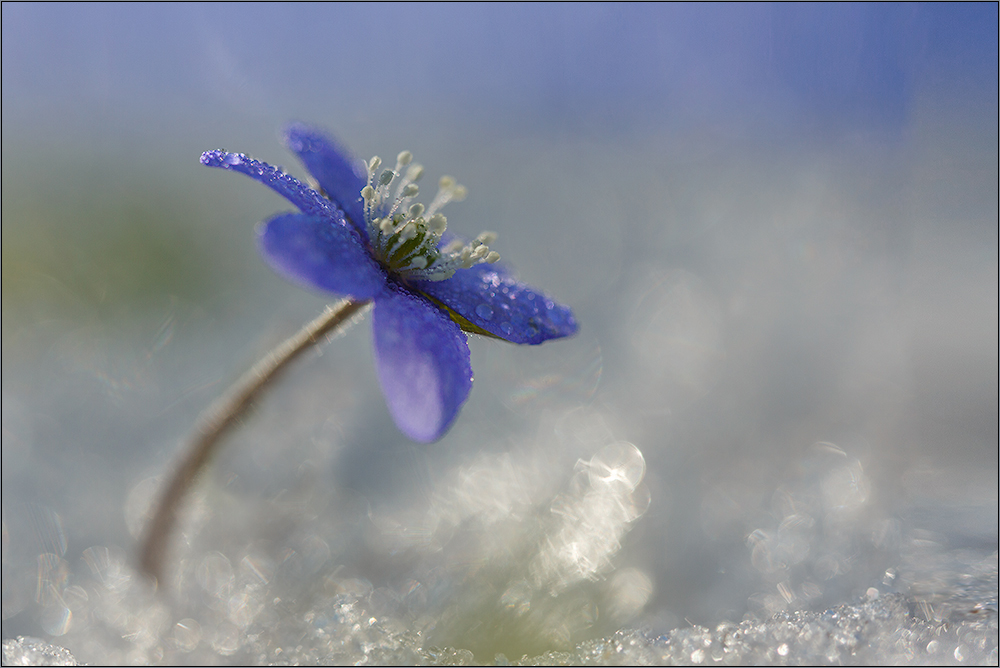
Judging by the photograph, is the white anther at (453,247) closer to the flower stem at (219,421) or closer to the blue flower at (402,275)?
the blue flower at (402,275)

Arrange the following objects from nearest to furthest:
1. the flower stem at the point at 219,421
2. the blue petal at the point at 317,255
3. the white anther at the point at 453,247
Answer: the blue petal at the point at 317,255, the flower stem at the point at 219,421, the white anther at the point at 453,247

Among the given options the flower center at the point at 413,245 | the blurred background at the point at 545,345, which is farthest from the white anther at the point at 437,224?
the blurred background at the point at 545,345

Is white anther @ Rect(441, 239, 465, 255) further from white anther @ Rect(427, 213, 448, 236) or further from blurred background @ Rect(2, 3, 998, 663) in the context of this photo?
blurred background @ Rect(2, 3, 998, 663)

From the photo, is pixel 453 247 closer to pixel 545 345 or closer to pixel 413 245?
pixel 413 245

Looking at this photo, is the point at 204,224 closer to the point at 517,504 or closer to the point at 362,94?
the point at 362,94

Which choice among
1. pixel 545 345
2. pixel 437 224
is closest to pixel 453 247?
pixel 437 224

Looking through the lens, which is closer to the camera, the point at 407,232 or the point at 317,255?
the point at 317,255

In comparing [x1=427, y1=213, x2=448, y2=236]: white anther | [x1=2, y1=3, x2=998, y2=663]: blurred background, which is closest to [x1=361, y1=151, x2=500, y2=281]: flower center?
[x1=427, y1=213, x2=448, y2=236]: white anther
